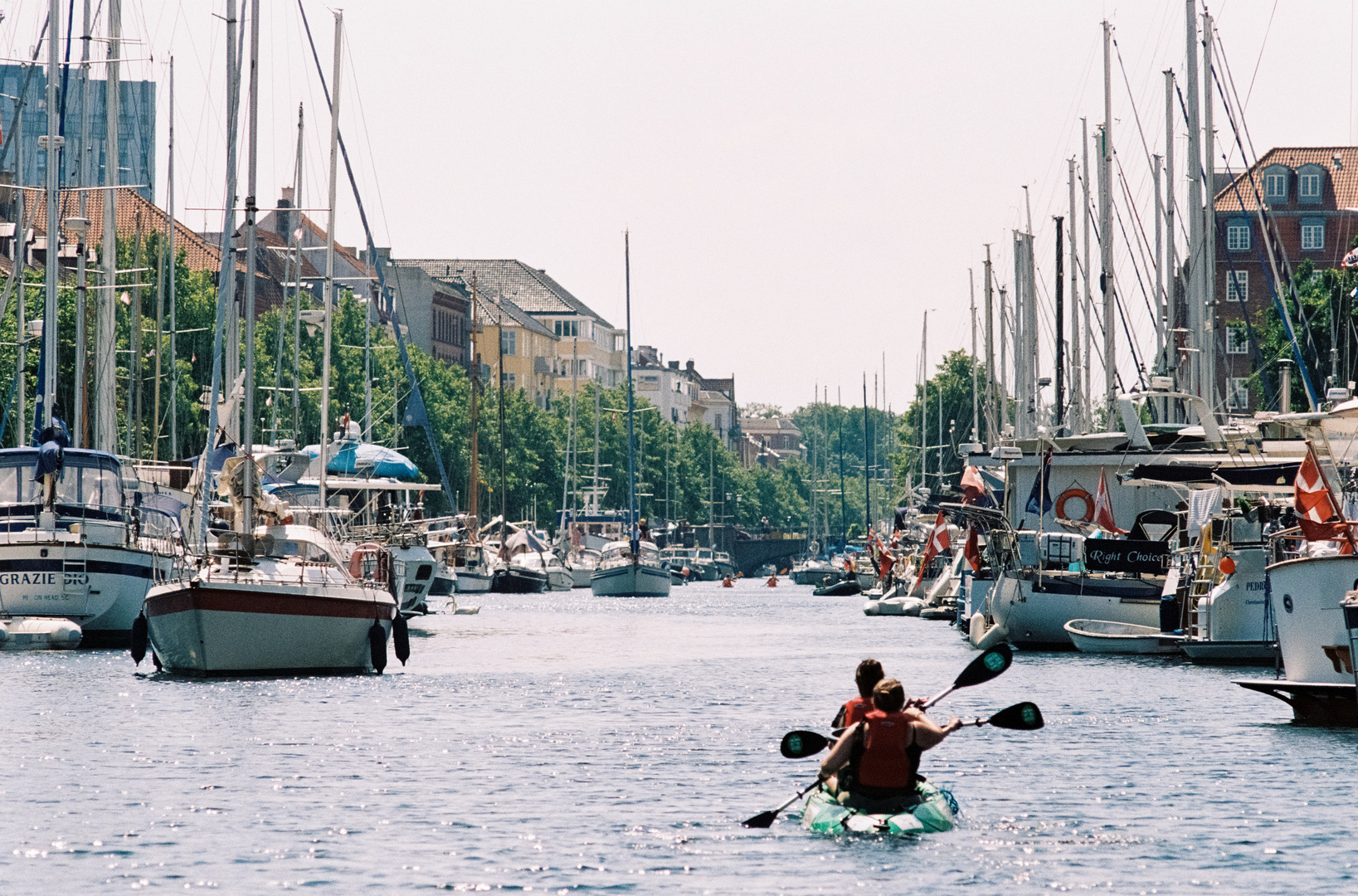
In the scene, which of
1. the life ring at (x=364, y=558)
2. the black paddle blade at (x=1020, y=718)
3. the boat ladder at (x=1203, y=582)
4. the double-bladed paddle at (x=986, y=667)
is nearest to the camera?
the black paddle blade at (x=1020, y=718)

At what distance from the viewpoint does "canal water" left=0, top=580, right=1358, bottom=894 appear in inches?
771

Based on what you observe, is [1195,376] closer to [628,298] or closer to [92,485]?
[92,485]

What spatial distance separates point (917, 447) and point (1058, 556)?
7235cm

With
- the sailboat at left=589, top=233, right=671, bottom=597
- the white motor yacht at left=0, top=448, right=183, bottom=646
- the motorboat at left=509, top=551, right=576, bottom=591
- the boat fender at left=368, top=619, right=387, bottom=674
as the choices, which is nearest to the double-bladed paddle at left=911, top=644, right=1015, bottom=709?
the boat fender at left=368, top=619, right=387, bottom=674

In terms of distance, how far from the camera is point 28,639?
4622 centimetres

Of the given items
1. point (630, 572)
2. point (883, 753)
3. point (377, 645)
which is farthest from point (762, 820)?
point (630, 572)

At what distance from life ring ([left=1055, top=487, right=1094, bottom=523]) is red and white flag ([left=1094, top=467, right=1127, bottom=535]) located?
164 millimetres

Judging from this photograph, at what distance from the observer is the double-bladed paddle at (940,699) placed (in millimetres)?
20297

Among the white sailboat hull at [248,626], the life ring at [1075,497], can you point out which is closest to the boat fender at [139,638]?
the white sailboat hull at [248,626]

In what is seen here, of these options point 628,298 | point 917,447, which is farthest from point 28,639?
point 917,447

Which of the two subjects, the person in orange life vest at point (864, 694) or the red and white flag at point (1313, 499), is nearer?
the person in orange life vest at point (864, 694)

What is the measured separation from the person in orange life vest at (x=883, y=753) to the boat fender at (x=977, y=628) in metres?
31.7

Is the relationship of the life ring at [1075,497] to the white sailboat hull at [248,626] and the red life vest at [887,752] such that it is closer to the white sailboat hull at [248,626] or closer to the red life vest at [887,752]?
the white sailboat hull at [248,626]

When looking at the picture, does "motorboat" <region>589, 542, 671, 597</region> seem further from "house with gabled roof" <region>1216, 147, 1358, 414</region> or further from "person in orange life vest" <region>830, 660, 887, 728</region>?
"person in orange life vest" <region>830, 660, 887, 728</region>
